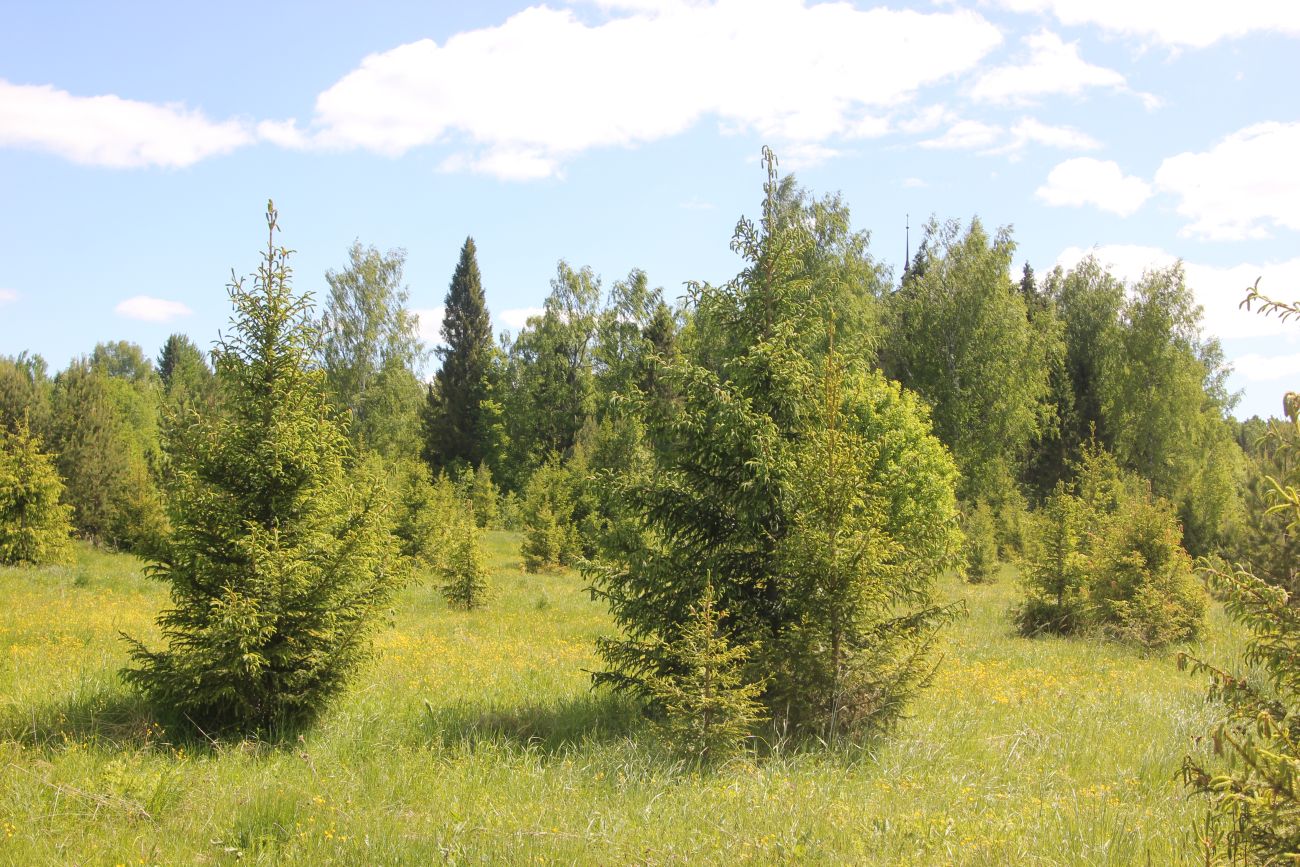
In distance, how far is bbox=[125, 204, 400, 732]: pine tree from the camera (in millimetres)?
7332

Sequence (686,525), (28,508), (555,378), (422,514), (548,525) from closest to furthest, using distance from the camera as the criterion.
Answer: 1. (686,525)
2. (28,508)
3. (422,514)
4. (548,525)
5. (555,378)

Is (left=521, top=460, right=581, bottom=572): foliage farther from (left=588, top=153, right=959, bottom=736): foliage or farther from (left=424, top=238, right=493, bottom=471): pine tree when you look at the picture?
(left=424, top=238, right=493, bottom=471): pine tree

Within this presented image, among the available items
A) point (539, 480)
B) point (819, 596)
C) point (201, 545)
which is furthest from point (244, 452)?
point (539, 480)

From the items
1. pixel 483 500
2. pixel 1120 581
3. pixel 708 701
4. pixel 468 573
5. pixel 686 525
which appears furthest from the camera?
pixel 483 500

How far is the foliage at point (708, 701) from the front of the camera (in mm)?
6770

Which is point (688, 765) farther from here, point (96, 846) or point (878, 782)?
point (96, 846)

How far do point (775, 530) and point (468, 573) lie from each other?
11670 millimetres

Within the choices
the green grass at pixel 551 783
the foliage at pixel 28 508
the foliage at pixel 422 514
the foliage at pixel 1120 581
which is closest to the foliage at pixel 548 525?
the foliage at pixel 422 514

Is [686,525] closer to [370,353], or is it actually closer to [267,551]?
[267,551]

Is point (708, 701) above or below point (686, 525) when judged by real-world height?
below

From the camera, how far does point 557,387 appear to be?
167 feet

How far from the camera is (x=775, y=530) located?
26.4 ft

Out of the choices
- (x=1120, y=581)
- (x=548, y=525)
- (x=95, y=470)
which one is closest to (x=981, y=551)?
(x=1120, y=581)

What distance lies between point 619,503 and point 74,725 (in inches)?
208
